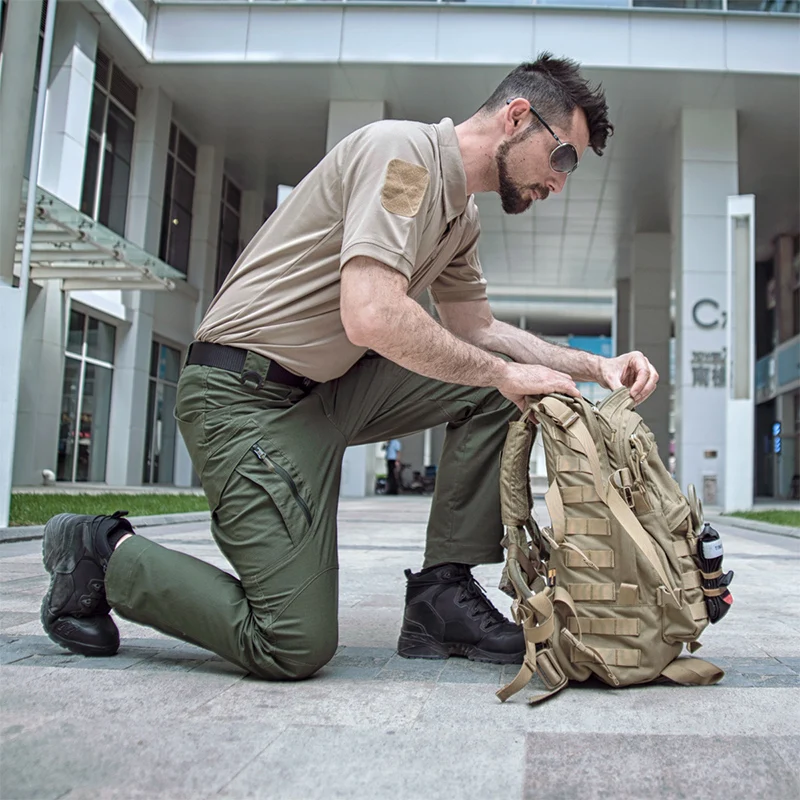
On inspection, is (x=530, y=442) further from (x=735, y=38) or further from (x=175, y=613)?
(x=735, y=38)

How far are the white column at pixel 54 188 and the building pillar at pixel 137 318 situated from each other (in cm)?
203

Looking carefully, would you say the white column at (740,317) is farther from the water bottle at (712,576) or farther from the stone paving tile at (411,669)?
the stone paving tile at (411,669)

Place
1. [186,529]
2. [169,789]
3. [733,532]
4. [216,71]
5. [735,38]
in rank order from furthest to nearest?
1. [216,71]
2. [735,38]
3. [733,532]
4. [186,529]
5. [169,789]

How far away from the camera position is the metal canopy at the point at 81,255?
1065 centimetres

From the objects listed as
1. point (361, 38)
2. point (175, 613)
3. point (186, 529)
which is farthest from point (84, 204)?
point (175, 613)

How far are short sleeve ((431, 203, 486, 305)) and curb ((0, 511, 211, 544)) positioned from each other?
3238 mm

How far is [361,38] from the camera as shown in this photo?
1359 cm

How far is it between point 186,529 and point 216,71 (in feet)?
33.8

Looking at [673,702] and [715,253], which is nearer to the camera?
[673,702]

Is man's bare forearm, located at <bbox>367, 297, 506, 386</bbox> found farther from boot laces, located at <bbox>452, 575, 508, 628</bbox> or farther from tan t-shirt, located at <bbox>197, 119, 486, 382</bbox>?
boot laces, located at <bbox>452, 575, 508, 628</bbox>

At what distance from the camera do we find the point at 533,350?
8.59 ft

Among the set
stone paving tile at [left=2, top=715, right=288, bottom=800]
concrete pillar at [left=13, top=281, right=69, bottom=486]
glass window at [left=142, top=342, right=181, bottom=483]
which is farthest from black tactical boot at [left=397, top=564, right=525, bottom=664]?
glass window at [left=142, top=342, right=181, bottom=483]

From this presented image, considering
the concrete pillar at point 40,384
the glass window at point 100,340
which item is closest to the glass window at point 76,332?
the glass window at point 100,340

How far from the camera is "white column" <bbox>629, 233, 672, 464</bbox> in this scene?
22078 mm
